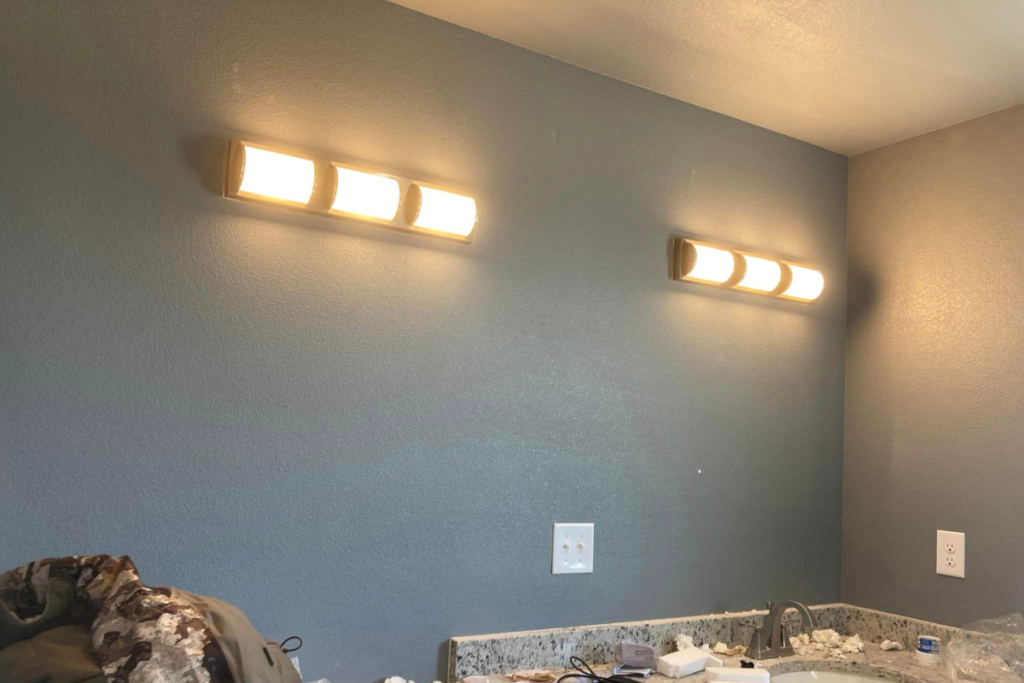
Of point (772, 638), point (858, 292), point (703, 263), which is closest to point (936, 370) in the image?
point (858, 292)

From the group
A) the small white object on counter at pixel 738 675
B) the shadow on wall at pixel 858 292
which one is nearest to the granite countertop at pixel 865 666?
the small white object on counter at pixel 738 675

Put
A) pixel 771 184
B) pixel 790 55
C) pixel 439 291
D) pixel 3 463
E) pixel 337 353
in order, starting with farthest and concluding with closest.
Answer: pixel 771 184
pixel 790 55
pixel 439 291
pixel 337 353
pixel 3 463

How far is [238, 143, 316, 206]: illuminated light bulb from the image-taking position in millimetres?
1479

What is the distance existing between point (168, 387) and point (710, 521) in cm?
136

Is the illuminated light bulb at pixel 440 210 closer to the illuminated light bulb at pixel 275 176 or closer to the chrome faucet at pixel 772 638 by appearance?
the illuminated light bulb at pixel 275 176

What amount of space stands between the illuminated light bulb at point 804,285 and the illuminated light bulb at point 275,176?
52.4 inches

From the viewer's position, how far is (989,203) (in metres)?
2.09

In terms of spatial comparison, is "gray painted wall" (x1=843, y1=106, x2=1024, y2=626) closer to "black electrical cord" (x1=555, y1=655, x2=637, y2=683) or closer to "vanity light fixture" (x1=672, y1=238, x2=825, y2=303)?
"vanity light fixture" (x1=672, y1=238, x2=825, y2=303)

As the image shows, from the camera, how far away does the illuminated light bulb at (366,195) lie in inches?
62.2

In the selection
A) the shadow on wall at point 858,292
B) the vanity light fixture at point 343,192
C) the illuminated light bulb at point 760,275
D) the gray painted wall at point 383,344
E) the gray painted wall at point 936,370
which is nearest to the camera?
the gray painted wall at point 383,344

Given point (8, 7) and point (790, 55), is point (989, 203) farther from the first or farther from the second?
point (8, 7)

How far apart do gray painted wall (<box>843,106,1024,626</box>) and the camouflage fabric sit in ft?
5.98

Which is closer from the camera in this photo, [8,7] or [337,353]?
[8,7]

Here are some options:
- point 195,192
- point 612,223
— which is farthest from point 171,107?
point 612,223
